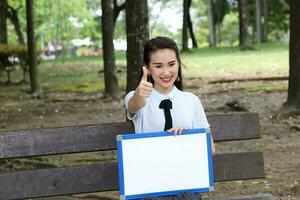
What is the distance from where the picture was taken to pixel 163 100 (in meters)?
3.57

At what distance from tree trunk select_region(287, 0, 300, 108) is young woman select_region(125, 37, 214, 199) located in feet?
22.3

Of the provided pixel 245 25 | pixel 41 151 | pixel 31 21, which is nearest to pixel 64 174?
pixel 41 151

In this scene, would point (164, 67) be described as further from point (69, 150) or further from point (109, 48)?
point (109, 48)

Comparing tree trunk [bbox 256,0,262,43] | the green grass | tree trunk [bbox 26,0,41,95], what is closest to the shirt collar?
tree trunk [bbox 26,0,41,95]

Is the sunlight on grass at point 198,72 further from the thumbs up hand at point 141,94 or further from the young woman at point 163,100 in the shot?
the thumbs up hand at point 141,94

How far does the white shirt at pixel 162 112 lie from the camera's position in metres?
3.57

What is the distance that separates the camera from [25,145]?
13.5 feet

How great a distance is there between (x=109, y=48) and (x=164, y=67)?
10.5 meters

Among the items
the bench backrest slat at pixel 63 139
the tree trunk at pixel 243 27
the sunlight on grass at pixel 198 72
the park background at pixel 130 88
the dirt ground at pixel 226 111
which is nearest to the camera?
the bench backrest slat at pixel 63 139

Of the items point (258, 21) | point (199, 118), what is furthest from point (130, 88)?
point (258, 21)

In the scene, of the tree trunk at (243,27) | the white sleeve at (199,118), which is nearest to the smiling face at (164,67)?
the white sleeve at (199,118)

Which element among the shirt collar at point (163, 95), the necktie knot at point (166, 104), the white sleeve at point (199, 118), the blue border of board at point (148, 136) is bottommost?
the blue border of board at point (148, 136)

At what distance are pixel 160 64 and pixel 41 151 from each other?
1.12m

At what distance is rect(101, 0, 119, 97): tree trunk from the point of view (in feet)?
44.9
